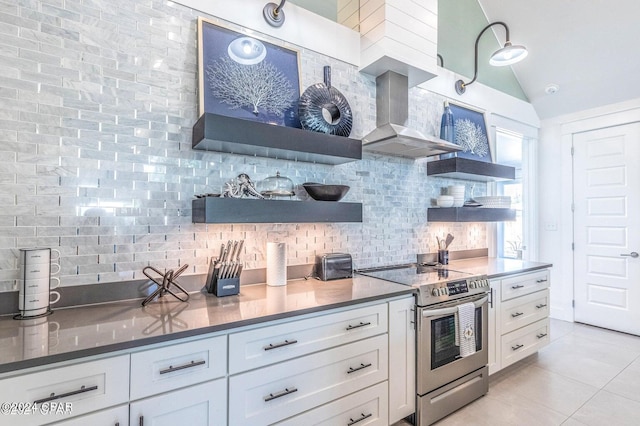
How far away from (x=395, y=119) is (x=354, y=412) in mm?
2152

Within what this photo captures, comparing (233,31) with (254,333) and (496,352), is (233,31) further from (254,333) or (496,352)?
(496,352)

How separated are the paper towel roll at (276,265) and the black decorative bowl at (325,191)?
0.40 meters

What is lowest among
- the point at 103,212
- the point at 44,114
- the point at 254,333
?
the point at 254,333

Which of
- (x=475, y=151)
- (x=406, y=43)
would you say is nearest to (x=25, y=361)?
(x=406, y=43)

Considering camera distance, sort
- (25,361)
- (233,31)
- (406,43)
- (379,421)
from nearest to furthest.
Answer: (25,361) → (379,421) → (233,31) → (406,43)

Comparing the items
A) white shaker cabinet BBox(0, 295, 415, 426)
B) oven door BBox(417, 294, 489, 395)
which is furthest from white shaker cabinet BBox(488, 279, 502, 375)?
white shaker cabinet BBox(0, 295, 415, 426)

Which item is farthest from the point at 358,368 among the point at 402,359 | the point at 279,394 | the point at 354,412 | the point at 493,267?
the point at 493,267

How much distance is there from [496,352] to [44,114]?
3.37 meters

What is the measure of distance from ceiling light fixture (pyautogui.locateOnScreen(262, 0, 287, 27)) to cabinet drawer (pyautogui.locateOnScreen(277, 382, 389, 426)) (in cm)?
239

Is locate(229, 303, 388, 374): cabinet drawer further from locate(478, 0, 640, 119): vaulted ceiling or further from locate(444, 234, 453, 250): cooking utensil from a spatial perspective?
locate(478, 0, 640, 119): vaulted ceiling

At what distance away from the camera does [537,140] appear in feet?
14.5

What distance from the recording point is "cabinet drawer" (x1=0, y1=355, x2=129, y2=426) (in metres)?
1.00

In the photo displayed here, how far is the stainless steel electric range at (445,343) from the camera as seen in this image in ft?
6.65

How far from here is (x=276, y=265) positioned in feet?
6.77
